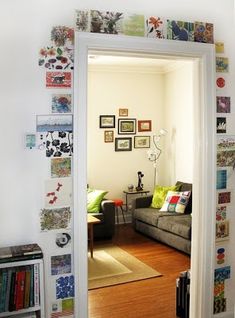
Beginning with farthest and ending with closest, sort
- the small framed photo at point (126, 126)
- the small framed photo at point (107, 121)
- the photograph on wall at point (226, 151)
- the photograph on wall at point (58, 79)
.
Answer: the small framed photo at point (126, 126) → the small framed photo at point (107, 121) → the photograph on wall at point (226, 151) → the photograph on wall at point (58, 79)

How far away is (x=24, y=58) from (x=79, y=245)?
1.21 meters

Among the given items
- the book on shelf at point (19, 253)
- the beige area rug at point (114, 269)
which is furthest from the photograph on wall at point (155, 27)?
the beige area rug at point (114, 269)

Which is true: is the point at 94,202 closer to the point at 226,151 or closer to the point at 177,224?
the point at 177,224

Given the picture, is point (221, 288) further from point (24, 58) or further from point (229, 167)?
point (24, 58)

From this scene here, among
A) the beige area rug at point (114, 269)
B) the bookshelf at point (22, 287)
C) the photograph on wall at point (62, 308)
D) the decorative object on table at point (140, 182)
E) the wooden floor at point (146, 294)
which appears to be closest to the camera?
the bookshelf at point (22, 287)

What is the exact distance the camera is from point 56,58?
→ 2.23 m

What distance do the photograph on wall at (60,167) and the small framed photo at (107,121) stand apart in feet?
13.2

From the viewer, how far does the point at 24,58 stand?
2148 millimetres

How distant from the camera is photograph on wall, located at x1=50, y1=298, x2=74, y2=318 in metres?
2.33

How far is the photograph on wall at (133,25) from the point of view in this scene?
2.40 m

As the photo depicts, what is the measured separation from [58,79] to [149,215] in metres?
3.60

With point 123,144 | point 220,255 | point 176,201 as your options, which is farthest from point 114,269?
point 123,144

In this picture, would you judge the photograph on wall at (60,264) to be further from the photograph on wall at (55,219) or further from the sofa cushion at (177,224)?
the sofa cushion at (177,224)

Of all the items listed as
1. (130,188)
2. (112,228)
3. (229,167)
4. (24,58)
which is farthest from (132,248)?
(24,58)
